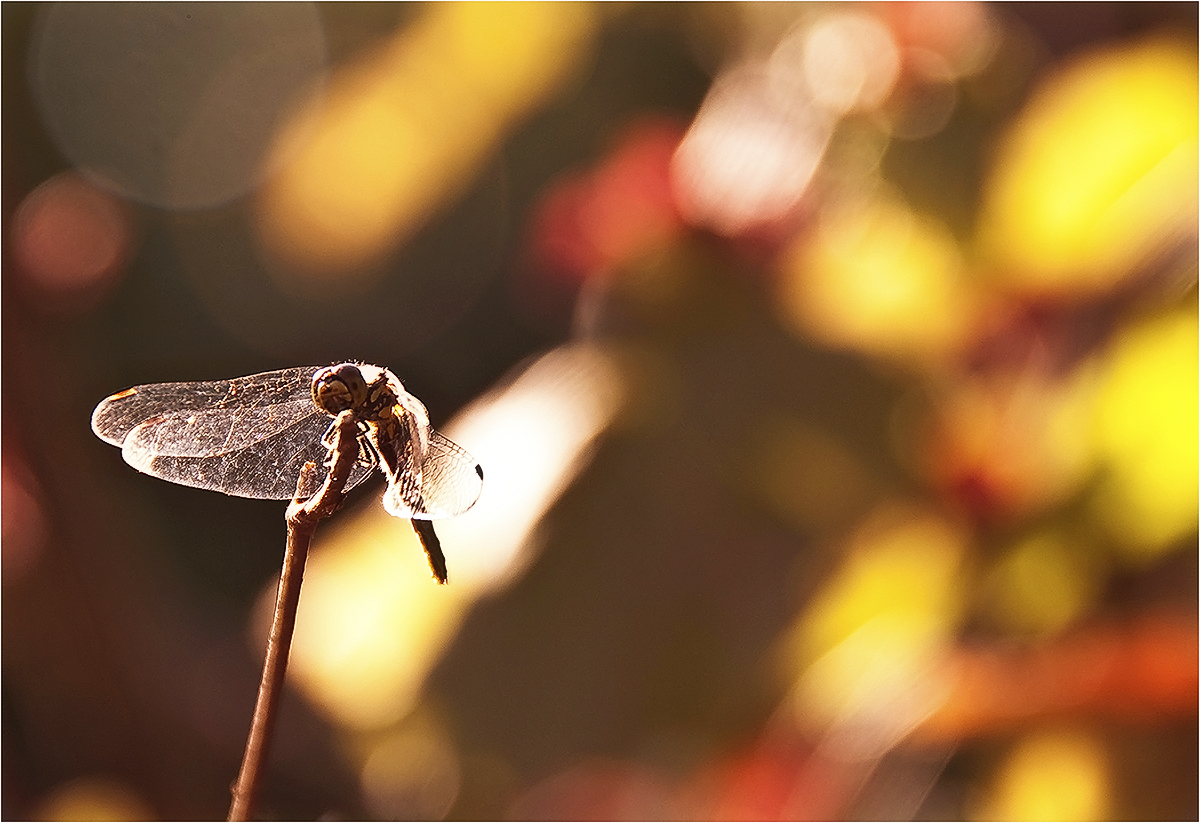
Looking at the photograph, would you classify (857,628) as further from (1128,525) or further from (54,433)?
(54,433)

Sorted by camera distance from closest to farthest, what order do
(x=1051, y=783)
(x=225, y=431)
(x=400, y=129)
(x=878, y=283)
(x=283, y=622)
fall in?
(x=283, y=622) → (x=225, y=431) → (x=1051, y=783) → (x=878, y=283) → (x=400, y=129)

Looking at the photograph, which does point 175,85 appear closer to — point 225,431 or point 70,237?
point 70,237

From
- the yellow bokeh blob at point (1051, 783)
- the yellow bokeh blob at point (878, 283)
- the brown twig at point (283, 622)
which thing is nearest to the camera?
the brown twig at point (283, 622)

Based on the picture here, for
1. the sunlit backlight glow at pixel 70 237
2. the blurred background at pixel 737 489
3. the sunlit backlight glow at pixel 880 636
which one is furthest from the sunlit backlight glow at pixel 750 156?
the sunlit backlight glow at pixel 70 237

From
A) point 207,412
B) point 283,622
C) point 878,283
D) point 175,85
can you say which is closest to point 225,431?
point 207,412

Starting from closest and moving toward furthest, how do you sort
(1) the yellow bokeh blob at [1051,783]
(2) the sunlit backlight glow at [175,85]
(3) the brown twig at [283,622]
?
1. (3) the brown twig at [283,622]
2. (1) the yellow bokeh blob at [1051,783]
3. (2) the sunlit backlight glow at [175,85]

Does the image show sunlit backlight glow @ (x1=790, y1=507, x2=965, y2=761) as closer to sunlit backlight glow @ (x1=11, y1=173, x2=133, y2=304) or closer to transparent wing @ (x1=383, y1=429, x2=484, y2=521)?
transparent wing @ (x1=383, y1=429, x2=484, y2=521)

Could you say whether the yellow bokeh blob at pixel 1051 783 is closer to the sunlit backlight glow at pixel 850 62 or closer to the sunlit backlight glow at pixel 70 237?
the sunlit backlight glow at pixel 850 62
